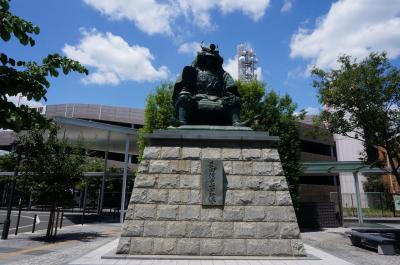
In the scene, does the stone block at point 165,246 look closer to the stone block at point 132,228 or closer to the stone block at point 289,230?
the stone block at point 132,228

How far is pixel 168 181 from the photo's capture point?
7211mm

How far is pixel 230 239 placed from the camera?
6836 millimetres

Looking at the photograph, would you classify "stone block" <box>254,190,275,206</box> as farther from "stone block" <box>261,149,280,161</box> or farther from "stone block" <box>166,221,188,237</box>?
"stone block" <box>166,221,188,237</box>

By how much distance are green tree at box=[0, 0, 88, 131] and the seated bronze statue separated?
443 centimetres

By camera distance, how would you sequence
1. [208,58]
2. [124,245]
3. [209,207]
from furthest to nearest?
[208,58]
[209,207]
[124,245]

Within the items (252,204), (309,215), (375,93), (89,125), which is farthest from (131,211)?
(309,215)

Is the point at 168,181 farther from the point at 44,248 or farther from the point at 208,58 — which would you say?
the point at 44,248

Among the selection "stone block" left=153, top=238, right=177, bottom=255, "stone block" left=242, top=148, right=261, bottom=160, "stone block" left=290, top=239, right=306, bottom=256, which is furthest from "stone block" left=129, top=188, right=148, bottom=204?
"stone block" left=290, top=239, right=306, bottom=256

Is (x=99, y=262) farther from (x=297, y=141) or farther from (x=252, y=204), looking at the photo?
(x=297, y=141)

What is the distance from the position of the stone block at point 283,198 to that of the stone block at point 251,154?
0.93 m

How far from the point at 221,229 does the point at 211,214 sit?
0.37 metres

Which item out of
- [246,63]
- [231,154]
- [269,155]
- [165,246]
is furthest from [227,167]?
[246,63]

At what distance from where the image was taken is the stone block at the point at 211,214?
22.9ft

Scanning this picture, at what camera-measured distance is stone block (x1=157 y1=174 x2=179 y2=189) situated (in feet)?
23.5
